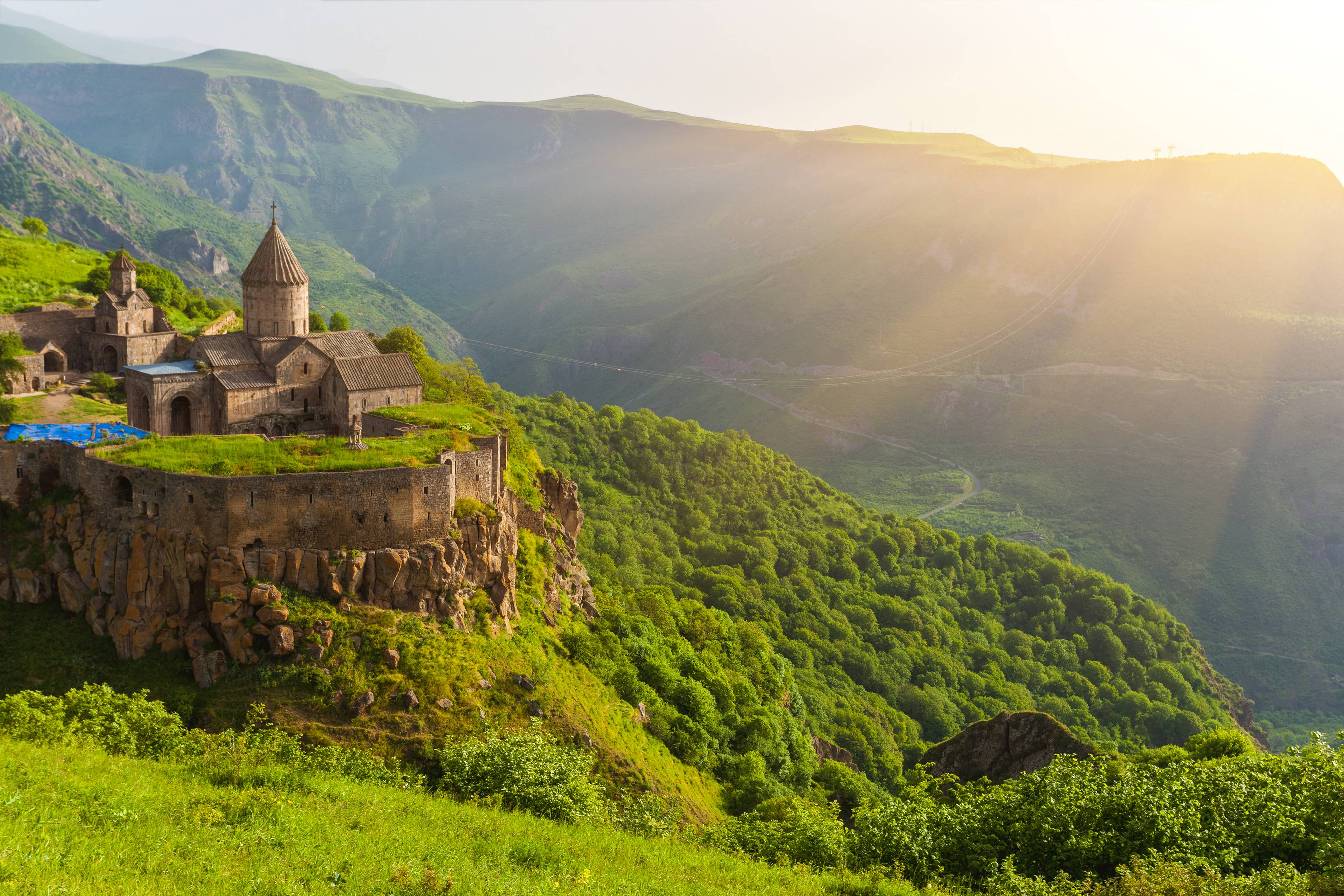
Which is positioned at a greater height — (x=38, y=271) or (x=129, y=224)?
(x=129, y=224)

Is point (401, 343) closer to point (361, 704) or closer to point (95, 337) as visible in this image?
point (95, 337)

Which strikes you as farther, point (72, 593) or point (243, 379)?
point (243, 379)

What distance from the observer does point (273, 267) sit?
152 feet

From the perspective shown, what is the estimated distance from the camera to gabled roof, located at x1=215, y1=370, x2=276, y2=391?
44.0 m

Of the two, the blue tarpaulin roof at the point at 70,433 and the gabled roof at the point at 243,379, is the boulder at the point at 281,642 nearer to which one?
the blue tarpaulin roof at the point at 70,433

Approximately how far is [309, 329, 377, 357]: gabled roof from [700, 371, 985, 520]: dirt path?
7383 cm

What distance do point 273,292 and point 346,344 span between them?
4.15 metres

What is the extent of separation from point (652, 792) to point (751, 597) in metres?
37.4

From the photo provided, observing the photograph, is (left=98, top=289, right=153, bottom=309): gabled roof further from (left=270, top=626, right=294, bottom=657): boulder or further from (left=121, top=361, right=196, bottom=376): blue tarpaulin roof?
(left=270, top=626, right=294, bottom=657): boulder

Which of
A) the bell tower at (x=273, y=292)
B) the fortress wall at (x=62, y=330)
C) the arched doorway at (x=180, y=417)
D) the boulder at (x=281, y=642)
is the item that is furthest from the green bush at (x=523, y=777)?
the fortress wall at (x=62, y=330)

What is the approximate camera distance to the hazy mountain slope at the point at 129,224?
507 ft

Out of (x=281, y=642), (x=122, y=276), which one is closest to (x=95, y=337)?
(x=122, y=276)

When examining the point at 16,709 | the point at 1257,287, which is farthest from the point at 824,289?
the point at 16,709

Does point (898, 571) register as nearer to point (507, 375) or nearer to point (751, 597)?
point (751, 597)
